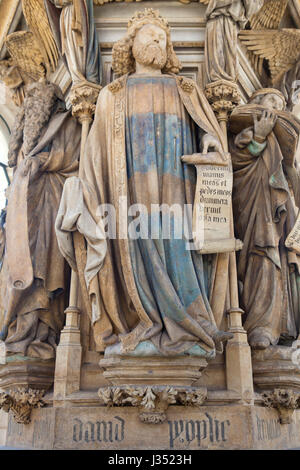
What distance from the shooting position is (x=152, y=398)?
3.59m

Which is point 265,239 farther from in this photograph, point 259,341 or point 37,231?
point 37,231

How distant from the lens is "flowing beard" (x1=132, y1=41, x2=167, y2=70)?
178 inches

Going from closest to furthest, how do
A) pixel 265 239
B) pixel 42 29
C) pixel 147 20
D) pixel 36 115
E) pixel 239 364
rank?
pixel 239 364, pixel 265 239, pixel 147 20, pixel 36 115, pixel 42 29

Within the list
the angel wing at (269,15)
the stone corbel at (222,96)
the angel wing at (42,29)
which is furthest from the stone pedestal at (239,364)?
the angel wing at (42,29)

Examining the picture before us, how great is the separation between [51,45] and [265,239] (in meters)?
3.16

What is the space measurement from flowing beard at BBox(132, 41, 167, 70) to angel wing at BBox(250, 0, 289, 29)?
1449mm

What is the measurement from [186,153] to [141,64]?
0.95 metres

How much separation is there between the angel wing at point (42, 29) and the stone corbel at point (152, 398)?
→ 3.67 m

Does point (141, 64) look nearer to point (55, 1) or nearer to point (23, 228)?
point (55, 1)

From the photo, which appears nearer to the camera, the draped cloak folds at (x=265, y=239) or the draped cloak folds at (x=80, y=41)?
the draped cloak folds at (x=265, y=239)

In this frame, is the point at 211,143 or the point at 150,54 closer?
the point at 211,143

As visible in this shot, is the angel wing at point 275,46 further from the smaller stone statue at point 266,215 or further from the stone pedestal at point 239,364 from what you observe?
the stone pedestal at point 239,364

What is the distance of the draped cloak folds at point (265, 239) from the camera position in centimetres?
438

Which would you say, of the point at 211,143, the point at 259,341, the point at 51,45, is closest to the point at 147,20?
the point at 211,143
